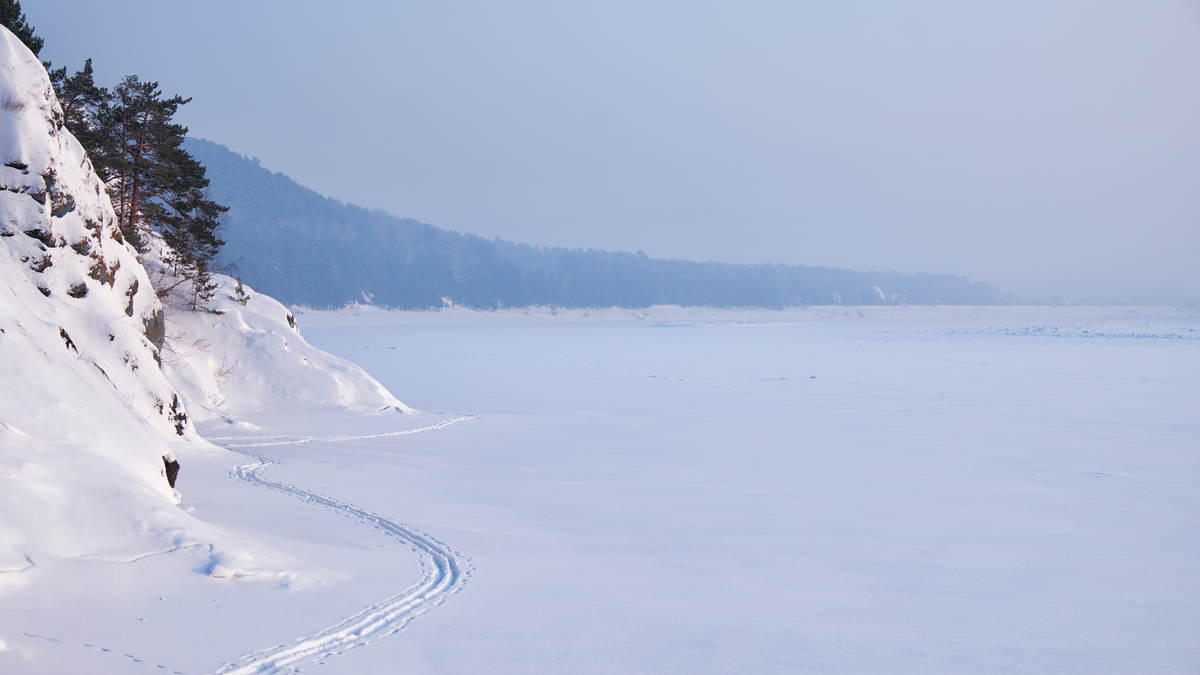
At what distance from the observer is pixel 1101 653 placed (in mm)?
6453

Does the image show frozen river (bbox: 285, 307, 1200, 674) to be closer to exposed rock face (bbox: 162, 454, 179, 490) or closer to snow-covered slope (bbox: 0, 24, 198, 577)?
exposed rock face (bbox: 162, 454, 179, 490)

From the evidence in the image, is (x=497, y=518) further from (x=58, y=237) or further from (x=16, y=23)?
(x=16, y=23)

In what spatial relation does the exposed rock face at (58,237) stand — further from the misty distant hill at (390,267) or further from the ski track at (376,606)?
the misty distant hill at (390,267)

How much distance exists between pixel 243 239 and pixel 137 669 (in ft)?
546

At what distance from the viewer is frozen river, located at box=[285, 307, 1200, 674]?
6418 millimetres

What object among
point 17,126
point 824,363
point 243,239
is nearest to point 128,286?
point 17,126

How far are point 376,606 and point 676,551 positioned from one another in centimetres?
363

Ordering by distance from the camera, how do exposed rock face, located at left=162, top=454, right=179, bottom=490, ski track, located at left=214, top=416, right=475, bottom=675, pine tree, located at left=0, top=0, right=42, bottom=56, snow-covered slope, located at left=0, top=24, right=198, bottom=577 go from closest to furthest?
ski track, located at left=214, top=416, right=475, bottom=675 < snow-covered slope, located at left=0, top=24, right=198, bottom=577 < exposed rock face, located at left=162, top=454, right=179, bottom=490 < pine tree, located at left=0, top=0, right=42, bottom=56

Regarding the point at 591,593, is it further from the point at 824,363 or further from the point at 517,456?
the point at 824,363

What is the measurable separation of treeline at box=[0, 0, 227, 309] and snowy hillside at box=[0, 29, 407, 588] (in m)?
1.43

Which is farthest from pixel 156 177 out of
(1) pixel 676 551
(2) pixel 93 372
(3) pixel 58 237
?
(1) pixel 676 551

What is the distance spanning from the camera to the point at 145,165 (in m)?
22.6

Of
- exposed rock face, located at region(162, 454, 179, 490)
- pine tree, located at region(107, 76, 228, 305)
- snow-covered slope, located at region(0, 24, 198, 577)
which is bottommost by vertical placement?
exposed rock face, located at region(162, 454, 179, 490)

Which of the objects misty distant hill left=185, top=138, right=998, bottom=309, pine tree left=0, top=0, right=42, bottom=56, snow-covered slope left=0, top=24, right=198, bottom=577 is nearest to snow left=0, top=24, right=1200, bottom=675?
snow-covered slope left=0, top=24, right=198, bottom=577
